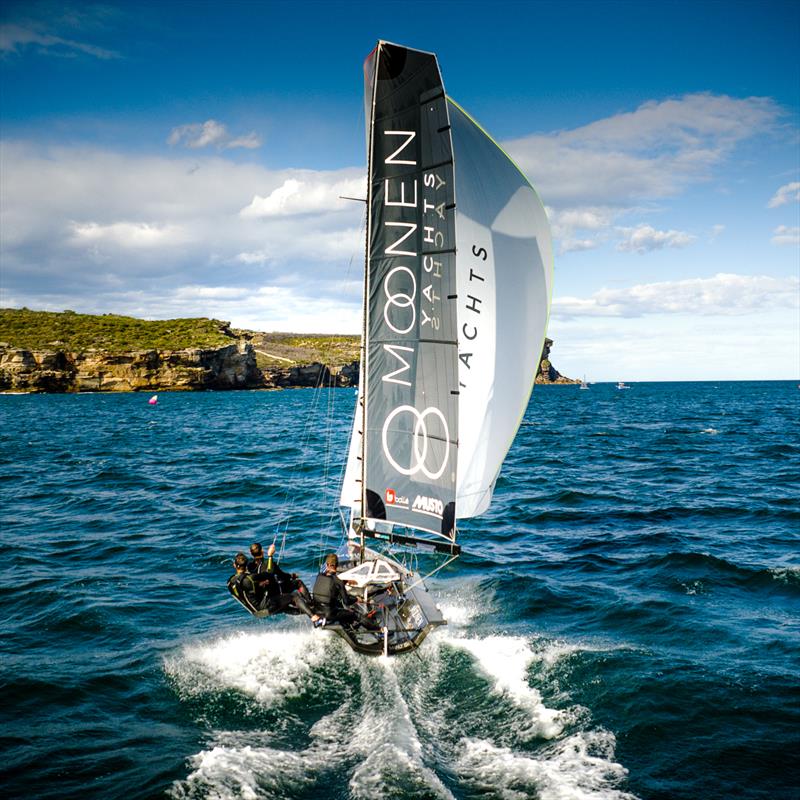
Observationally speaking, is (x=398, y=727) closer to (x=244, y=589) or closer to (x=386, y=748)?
(x=386, y=748)

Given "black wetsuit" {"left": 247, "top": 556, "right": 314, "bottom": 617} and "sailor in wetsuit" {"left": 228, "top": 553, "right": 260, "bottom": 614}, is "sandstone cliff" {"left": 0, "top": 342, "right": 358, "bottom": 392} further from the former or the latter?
"sailor in wetsuit" {"left": 228, "top": 553, "right": 260, "bottom": 614}

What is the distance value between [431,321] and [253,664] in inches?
325

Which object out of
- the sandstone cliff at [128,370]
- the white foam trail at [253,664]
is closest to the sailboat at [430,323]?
the white foam trail at [253,664]

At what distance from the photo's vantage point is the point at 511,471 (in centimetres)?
3731

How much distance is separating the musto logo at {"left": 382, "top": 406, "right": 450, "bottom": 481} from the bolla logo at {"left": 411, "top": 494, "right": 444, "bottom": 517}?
1.61 ft

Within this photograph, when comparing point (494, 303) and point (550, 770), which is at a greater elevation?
point (494, 303)

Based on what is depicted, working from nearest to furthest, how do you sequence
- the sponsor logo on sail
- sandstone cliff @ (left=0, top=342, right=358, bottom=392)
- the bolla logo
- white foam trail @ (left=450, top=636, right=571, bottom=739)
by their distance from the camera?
white foam trail @ (left=450, top=636, right=571, bottom=739), the bolla logo, the sponsor logo on sail, sandstone cliff @ (left=0, top=342, right=358, bottom=392)

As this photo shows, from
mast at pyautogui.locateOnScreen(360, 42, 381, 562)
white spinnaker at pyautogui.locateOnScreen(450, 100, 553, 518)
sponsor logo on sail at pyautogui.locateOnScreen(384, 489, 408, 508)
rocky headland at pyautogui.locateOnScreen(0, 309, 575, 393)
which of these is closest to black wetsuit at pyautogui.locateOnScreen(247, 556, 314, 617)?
mast at pyautogui.locateOnScreen(360, 42, 381, 562)

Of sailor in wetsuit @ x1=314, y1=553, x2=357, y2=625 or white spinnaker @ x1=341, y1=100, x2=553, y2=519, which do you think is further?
white spinnaker @ x1=341, y1=100, x2=553, y2=519

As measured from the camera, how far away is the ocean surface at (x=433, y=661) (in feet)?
32.5

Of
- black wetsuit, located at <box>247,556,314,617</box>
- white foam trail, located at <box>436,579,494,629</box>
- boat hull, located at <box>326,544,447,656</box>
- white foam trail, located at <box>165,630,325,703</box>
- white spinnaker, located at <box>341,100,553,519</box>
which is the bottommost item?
white foam trail, located at <box>165,630,325,703</box>

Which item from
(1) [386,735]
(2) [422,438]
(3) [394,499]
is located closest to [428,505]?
(3) [394,499]

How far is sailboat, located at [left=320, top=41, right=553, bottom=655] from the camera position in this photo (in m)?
12.9

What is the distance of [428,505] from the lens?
555 inches
